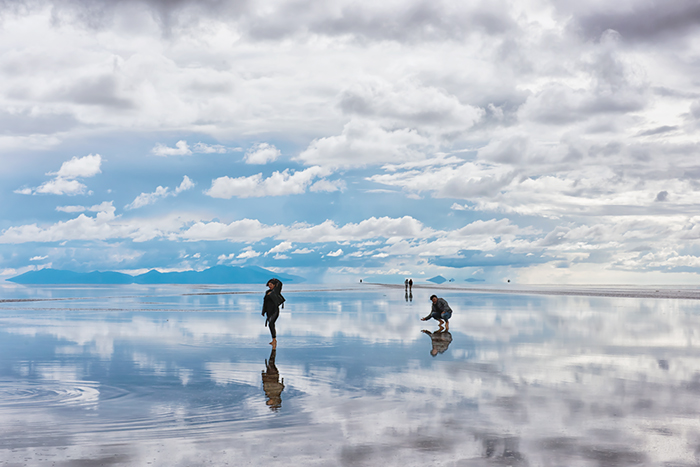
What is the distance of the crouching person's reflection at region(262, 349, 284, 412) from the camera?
1124 centimetres

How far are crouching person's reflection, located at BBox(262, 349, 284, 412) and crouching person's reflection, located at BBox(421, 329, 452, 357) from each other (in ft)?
17.1

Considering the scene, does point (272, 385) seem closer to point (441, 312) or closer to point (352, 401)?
point (352, 401)

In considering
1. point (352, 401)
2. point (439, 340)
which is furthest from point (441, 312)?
point (352, 401)

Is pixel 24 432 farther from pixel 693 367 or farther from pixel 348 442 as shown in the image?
pixel 693 367

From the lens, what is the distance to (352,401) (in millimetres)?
11453

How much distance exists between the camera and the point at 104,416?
33.8 feet

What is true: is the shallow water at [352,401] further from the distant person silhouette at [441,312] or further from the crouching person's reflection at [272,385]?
the distant person silhouette at [441,312]

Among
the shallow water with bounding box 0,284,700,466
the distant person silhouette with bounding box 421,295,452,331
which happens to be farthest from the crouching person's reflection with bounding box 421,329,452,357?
the distant person silhouette with bounding box 421,295,452,331

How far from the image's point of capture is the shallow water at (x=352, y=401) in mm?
8141

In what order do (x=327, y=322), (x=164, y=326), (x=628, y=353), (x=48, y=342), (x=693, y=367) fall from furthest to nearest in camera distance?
(x=327, y=322)
(x=164, y=326)
(x=48, y=342)
(x=628, y=353)
(x=693, y=367)

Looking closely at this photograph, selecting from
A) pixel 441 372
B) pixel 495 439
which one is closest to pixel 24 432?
pixel 495 439

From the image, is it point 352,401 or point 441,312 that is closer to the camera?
point 352,401

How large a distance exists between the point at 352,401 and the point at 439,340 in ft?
36.3

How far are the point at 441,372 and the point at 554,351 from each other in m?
5.80
